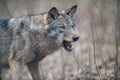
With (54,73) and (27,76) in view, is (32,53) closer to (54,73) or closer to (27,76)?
(27,76)

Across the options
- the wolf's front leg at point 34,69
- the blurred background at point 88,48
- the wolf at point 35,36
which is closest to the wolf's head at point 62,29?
the wolf at point 35,36

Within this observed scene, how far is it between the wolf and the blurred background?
0.83 feet

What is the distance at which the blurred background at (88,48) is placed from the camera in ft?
27.8

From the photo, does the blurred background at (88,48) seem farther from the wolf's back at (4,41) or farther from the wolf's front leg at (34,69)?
the wolf's back at (4,41)

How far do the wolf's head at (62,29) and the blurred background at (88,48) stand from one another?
27cm

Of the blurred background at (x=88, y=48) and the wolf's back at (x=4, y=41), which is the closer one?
the blurred background at (x=88, y=48)

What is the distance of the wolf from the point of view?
8.47 m

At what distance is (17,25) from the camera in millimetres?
8656

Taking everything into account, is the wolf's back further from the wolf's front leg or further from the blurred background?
the wolf's front leg

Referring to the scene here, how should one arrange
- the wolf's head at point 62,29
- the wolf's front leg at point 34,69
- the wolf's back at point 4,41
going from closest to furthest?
the wolf's head at point 62,29 → the wolf's back at point 4,41 → the wolf's front leg at point 34,69

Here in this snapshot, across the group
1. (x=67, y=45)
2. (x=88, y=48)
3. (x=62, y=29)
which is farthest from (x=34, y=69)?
(x=88, y=48)

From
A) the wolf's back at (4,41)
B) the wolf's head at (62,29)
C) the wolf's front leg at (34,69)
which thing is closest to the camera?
the wolf's head at (62,29)

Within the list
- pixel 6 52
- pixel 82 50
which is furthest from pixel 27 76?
pixel 82 50

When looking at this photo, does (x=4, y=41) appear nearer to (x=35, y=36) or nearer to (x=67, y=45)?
(x=35, y=36)
